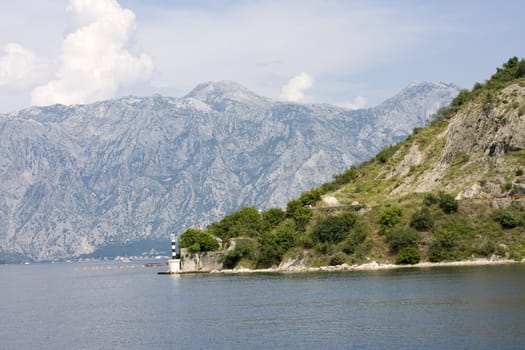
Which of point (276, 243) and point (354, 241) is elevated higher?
point (276, 243)

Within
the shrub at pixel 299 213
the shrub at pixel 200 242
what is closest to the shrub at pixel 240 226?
the shrub at pixel 200 242

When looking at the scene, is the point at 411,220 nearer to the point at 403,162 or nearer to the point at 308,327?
the point at 403,162

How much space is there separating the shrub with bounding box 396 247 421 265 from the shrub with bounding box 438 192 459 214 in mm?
8671

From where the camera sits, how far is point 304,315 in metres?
70.9

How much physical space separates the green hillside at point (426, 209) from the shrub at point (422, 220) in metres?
0.17

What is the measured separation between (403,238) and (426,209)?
6995 millimetres

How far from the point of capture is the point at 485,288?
7788 cm

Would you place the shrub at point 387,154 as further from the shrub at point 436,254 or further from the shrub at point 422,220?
the shrub at point 436,254

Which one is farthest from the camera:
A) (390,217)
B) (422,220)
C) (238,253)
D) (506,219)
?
(238,253)

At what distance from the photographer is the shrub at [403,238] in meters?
121

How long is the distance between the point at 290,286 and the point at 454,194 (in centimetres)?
4187

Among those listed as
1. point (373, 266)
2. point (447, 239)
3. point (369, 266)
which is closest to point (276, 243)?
point (369, 266)

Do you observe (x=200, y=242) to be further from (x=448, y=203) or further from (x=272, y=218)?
(x=448, y=203)

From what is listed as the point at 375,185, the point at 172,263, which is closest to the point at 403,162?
the point at 375,185
